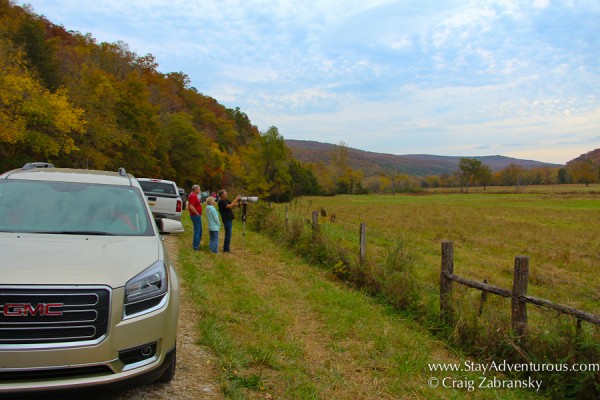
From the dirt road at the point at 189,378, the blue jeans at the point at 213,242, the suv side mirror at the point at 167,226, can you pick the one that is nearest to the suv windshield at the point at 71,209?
the suv side mirror at the point at 167,226

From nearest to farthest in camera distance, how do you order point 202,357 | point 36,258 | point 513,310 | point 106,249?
point 36,258 < point 106,249 < point 202,357 < point 513,310

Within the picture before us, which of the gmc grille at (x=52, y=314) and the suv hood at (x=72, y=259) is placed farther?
the suv hood at (x=72, y=259)

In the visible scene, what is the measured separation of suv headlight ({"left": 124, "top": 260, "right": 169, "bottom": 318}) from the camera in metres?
3.05

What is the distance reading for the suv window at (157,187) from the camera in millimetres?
14547

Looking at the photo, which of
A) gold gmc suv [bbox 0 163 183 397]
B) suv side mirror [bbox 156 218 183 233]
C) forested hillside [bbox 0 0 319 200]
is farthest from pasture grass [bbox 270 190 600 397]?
forested hillside [bbox 0 0 319 200]

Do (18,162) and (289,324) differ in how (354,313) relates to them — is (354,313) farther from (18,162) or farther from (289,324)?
(18,162)

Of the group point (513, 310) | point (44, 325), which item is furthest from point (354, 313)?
point (44, 325)

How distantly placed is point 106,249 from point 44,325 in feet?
2.50

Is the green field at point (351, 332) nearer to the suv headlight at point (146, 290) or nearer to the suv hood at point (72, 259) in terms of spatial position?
the suv headlight at point (146, 290)

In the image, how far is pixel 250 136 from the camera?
5108 inches

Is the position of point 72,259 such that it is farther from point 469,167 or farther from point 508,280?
point 469,167

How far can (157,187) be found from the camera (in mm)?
14672

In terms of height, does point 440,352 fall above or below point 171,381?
below

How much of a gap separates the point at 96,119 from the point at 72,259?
122 ft
